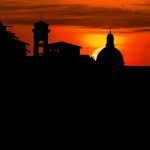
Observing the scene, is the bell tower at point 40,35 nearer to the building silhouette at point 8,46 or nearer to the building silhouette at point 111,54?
the building silhouette at point 8,46

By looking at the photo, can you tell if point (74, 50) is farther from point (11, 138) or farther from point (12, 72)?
point (11, 138)

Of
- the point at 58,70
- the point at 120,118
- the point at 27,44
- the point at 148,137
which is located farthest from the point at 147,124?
the point at 27,44

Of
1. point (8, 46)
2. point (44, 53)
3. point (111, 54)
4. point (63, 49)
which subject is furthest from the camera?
point (111, 54)

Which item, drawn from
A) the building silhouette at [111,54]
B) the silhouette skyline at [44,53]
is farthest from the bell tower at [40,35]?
the building silhouette at [111,54]

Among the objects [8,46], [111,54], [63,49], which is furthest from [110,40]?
[8,46]

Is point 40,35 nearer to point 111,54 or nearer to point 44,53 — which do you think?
point 44,53

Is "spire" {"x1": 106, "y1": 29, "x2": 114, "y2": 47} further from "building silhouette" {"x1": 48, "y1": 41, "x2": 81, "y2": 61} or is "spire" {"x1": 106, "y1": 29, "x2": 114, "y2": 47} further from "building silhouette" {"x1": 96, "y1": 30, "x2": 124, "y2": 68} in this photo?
"building silhouette" {"x1": 48, "y1": 41, "x2": 81, "y2": 61}

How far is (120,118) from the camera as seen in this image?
46250 millimetres

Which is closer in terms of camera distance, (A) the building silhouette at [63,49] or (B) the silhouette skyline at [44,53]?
(B) the silhouette skyline at [44,53]

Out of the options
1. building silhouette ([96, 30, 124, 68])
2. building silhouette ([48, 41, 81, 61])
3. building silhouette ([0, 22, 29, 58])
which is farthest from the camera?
building silhouette ([96, 30, 124, 68])

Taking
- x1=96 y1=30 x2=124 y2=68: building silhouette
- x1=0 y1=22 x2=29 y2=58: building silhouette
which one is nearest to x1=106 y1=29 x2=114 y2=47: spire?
x1=96 y1=30 x2=124 y2=68: building silhouette

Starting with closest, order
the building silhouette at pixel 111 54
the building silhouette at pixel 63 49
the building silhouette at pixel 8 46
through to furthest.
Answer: the building silhouette at pixel 8 46 < the building silhouette at pixel 63 49 < the building silhouette at pixel 111 54

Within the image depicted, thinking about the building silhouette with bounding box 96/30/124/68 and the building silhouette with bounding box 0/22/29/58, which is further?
the building silhouette with bounding box 96/30/124/68

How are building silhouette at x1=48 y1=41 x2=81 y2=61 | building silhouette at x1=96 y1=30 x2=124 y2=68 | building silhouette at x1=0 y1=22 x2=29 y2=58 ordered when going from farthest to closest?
building silhouette at x1=96 y1=30 x2=124 y2=68, building silhouette at x1=48 y1=41 x2=81 y2=61, building silhouette at x1=0 y1=22 x2=29 y2=58
